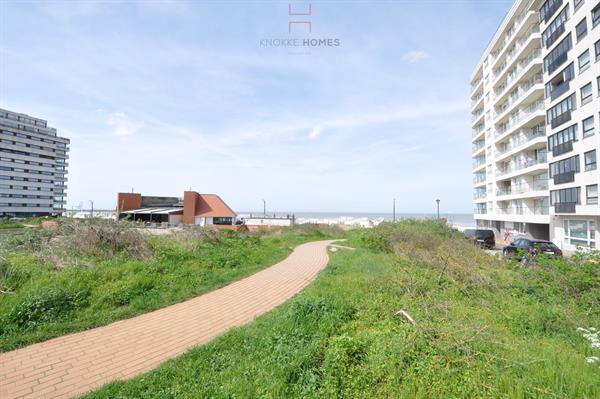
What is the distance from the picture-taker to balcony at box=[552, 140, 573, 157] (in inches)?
868

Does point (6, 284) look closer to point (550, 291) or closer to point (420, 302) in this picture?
point (420, 302)

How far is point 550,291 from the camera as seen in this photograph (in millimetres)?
6594

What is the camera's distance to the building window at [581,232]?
2056cm

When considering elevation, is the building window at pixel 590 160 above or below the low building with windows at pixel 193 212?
above

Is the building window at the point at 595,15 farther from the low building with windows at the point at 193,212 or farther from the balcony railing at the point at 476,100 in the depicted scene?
the low building with windows at the point at 193,212

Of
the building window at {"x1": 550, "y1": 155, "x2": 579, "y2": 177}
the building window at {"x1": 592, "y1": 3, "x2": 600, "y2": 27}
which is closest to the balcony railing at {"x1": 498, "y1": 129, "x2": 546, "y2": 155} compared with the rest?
the building window at {"x1": 550, "y1": 155, "x2": 579, "y2": 177}

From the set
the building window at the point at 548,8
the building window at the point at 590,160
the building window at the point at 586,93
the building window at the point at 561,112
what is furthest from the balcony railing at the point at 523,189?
the building window at the point at 548,8

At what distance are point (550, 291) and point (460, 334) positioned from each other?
4.50 m

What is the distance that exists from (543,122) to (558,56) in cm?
671

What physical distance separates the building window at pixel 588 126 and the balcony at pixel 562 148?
4.95ft

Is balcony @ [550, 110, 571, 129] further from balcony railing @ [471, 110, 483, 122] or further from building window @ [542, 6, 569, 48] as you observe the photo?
balcony railing @ [471, 110, 483, 122]

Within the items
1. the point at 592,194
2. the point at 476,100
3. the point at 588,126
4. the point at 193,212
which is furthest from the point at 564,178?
the point at 193,212

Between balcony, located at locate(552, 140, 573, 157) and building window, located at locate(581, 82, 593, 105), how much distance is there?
3227 mm

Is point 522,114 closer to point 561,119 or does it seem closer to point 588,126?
point 561,119
